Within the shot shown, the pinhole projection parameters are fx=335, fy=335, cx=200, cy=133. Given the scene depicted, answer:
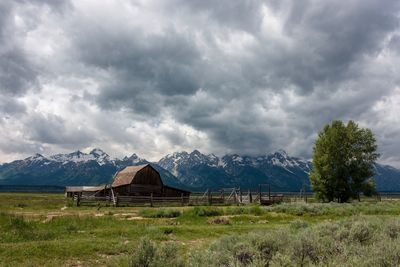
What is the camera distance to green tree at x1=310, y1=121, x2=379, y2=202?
53.7 meters

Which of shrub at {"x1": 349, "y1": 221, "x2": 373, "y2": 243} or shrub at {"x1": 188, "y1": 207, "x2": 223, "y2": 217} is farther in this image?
shrub at {"x1": 188, "y1": 207, "x2": 223, "y2": 217}

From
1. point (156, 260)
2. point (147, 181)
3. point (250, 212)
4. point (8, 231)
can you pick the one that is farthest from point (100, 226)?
point (147, 181)

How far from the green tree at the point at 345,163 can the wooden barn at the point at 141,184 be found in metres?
26.2

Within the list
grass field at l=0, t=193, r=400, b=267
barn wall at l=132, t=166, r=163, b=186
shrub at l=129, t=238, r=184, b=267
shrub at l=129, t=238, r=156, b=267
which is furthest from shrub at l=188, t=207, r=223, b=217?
barn wall at l=132, t=166, r=163, b=186

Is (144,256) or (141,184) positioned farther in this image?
(141,184)

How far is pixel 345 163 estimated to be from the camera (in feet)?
177

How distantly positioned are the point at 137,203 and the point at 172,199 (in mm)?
5906

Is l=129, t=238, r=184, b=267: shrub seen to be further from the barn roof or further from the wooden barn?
the barn roof

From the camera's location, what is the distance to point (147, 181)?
6512cm

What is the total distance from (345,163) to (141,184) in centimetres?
3632

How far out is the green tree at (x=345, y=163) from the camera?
53.7 metres

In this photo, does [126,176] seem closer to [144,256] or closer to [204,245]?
[204,245]

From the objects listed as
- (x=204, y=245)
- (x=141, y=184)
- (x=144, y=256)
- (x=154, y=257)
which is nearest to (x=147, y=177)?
(x=141, y=184)

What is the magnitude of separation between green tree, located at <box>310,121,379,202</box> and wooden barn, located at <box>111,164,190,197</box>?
2617cm
